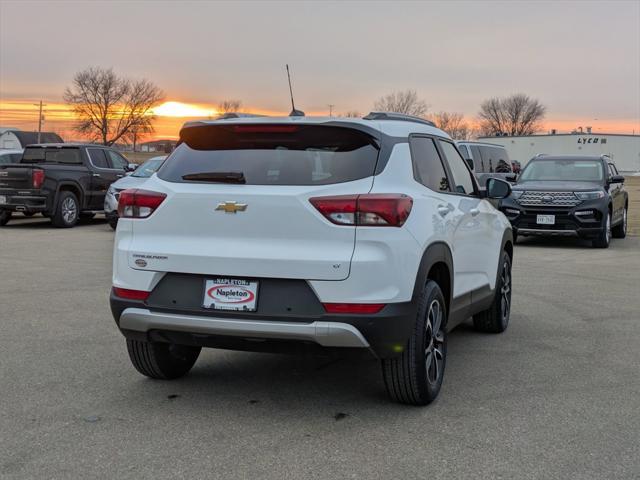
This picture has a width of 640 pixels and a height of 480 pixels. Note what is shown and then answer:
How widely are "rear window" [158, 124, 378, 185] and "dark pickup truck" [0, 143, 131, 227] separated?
45.2 feet

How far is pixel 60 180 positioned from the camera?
1767cm

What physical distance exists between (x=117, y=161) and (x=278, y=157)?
16049 millimetres

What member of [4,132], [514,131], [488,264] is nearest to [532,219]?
[488,264]

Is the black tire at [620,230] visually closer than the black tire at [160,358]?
No

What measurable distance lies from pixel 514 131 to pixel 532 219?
125 meters

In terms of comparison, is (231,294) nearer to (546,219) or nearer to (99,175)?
(546,219)

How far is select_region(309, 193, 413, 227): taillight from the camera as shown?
4.10m

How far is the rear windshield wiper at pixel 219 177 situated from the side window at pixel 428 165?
1.09 metres

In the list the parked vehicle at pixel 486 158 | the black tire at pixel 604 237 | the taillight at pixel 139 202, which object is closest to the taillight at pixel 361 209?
the taillight at pixel 139 202

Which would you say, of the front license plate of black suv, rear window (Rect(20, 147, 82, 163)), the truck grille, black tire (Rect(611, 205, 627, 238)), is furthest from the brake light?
rear window (Rect(20, 147, 82, 163))

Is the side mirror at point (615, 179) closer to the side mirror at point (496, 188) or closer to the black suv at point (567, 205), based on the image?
the black suv at point (567, 205)

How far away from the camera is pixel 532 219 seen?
1427 centimetres

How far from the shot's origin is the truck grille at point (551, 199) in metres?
14.1

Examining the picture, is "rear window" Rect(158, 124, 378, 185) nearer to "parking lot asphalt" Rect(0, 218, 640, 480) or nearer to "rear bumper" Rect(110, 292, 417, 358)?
"rear bumper" Rect(110, 292, 417, 358)
